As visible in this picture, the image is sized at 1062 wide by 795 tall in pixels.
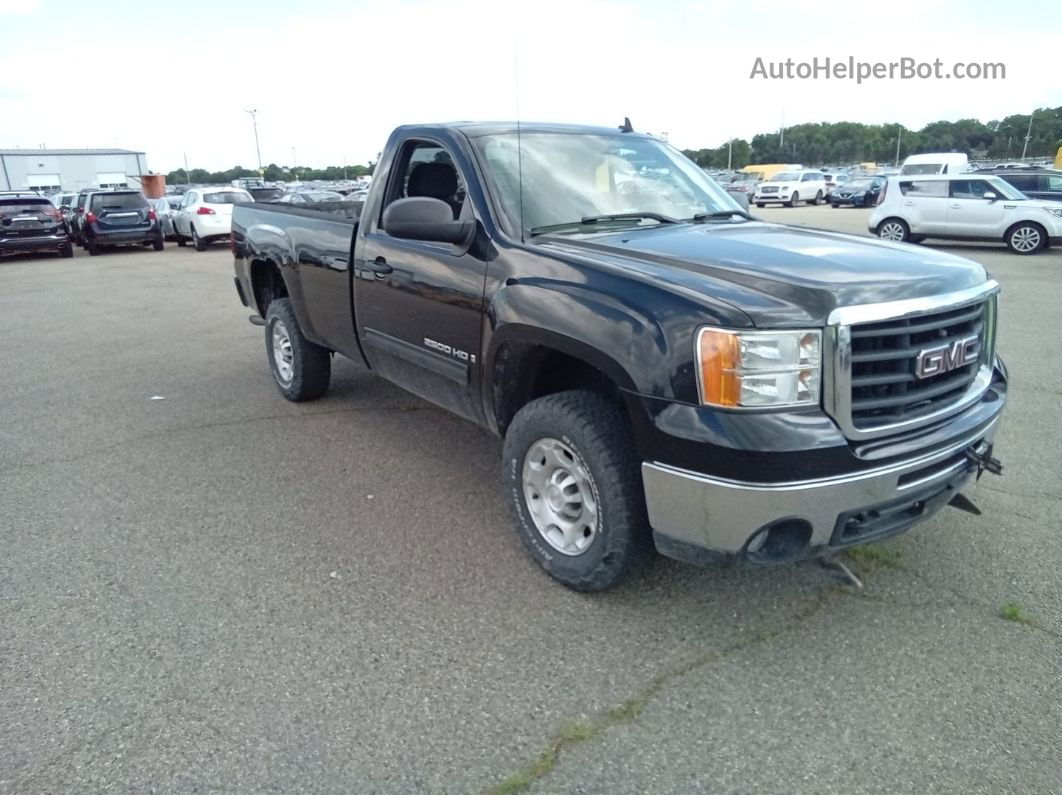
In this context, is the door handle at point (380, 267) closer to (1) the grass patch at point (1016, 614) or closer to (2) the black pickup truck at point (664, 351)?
(2) the black pickup truck at point (664, 351)

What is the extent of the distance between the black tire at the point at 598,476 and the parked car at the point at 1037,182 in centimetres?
1805

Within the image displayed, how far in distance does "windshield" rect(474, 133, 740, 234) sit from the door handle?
82cm

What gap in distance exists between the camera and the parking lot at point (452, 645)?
2492 millimetres

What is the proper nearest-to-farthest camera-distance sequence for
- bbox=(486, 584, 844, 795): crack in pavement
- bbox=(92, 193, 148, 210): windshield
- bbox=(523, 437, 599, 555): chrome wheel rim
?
bbox=(486, 584, 844, 795): crack in pavement < bbox=(523, 437, 599, 555): chrome wheel rim < bbox=(92, 193, 148, 210): windshield

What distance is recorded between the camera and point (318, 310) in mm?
5352

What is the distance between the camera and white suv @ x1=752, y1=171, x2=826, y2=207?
129 ft

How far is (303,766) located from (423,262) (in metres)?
2.43

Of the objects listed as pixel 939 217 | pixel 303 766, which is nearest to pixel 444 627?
pixel 303 766

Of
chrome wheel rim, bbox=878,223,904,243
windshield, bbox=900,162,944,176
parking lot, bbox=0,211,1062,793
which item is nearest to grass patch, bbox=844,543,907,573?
parking lot, bbox=0,211,1062,793

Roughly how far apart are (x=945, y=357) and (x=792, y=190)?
129 feet

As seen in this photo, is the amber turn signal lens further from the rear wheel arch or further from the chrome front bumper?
the rear wheel arch

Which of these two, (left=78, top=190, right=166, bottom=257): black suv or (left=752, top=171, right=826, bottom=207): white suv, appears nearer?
(left=78, top=190, right=166, bottom=257): black suv

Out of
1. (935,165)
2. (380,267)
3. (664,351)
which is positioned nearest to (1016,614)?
(664,351)

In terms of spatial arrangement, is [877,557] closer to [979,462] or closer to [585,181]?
[979,462]
